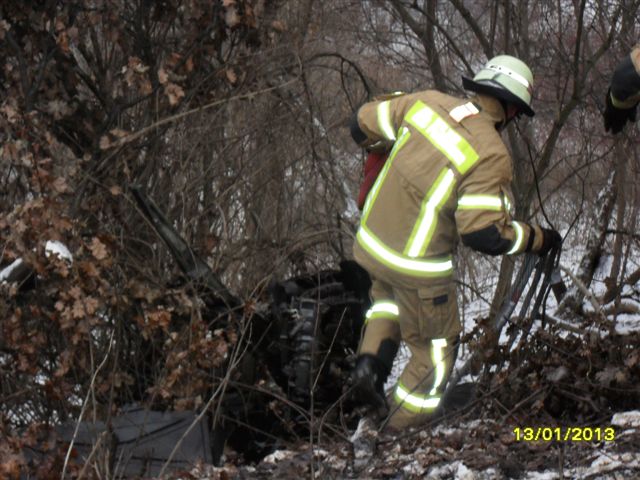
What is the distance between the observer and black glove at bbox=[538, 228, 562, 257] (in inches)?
198

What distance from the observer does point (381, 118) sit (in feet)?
16.9

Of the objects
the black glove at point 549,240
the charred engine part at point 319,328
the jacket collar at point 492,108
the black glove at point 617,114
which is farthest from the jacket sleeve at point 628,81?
the charred engine part at point 319,328

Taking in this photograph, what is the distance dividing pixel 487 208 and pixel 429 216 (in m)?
0.34

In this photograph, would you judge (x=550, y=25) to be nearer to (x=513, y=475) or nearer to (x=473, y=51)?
(x=473, y=51)

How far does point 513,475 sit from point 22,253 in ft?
8.21

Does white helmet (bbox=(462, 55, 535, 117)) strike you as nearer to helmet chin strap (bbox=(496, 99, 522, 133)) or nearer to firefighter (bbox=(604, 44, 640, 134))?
helmet chin strap (bbox=(496, 99, 522, 133))

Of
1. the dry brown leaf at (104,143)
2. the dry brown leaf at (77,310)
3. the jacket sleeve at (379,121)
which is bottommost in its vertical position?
the dry brown leaf at (77,310)

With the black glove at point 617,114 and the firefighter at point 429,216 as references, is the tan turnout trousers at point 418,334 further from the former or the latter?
the black glove at point 617,114

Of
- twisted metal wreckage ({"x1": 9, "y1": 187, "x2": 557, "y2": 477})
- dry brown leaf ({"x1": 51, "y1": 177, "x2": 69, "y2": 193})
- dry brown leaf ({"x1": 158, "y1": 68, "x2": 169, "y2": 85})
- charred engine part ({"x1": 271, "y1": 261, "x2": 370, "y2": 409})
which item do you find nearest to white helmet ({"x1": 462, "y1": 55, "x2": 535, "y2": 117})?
twisted metal wreckage ({"x1": 9, "y1": 187, "x2": 557, "y2": 477})

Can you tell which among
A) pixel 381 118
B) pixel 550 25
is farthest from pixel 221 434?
pixel 550 25

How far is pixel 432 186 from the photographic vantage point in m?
4.89

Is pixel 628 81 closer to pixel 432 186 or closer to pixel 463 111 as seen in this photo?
pixel 463 111

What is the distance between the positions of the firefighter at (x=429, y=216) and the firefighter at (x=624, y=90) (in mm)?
545
